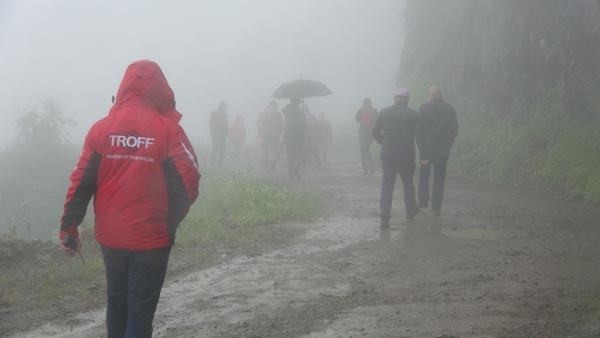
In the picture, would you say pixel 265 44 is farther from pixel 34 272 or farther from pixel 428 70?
pixel 34 272

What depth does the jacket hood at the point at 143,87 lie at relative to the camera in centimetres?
452

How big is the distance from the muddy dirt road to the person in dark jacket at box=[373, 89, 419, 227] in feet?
1.77

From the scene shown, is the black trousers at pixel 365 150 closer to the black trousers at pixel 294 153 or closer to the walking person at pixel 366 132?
the walking person at pixel 366 132

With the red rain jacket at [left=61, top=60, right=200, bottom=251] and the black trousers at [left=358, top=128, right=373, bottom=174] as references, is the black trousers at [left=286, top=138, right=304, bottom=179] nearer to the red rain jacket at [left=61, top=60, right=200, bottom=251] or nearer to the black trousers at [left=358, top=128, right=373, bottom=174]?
the black trousers at [left=358, top=128, right=373, bottom=174]

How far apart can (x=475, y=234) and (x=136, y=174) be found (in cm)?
687

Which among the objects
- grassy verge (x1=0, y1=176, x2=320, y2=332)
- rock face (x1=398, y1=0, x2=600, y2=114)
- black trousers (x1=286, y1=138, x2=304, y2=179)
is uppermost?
Result: rock face (x1=398, y1=0, x2=600, y2=114)

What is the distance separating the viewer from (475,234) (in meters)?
10.2

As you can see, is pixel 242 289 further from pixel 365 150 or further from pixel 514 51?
pixel 514 51

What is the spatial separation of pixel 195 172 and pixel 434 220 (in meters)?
7.57

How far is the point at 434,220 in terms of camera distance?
452 inches

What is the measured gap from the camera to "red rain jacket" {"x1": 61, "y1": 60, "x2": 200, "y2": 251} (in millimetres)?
4383

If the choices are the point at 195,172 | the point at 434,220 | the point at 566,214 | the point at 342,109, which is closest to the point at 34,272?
the point at 195,172

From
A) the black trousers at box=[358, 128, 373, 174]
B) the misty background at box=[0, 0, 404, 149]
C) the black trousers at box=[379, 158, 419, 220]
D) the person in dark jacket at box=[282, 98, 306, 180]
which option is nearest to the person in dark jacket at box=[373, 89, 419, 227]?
the black trousers at box=[379, 158, 419, 220]

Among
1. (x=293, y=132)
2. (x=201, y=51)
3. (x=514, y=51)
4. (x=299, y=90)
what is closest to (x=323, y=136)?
(x=299, y=90)
